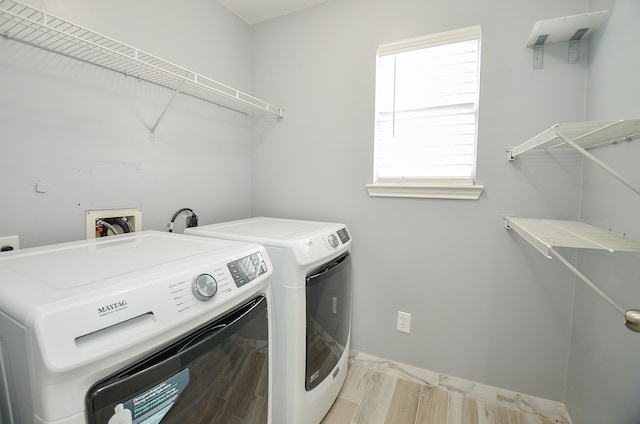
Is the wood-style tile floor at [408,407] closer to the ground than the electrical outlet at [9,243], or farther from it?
closer to the ground

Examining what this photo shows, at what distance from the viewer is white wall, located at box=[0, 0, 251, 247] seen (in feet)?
3.41

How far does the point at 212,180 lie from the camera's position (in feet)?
6.11

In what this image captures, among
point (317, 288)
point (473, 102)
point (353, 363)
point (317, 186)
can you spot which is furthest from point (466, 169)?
point (353, 363)

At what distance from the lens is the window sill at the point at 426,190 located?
4.99ft

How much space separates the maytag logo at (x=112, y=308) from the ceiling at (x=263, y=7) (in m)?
2.06

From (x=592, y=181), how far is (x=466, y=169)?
524mm

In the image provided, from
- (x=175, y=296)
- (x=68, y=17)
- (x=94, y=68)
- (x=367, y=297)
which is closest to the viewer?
(x=175, y=296)

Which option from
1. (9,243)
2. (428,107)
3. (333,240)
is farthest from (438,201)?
(9,243)

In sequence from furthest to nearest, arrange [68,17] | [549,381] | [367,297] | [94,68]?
[367,297] → [549,381] → [94,68] → [68,17]

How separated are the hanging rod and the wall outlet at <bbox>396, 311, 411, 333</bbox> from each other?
0.83 metres

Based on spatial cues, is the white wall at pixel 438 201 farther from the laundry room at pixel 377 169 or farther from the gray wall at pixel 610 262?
the gray wall at pixel 610 262

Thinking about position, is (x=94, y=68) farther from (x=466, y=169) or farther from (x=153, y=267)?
(x=466, y=169)

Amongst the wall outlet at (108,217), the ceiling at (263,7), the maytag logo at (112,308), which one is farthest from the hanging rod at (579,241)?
the ceiling at (263,7)

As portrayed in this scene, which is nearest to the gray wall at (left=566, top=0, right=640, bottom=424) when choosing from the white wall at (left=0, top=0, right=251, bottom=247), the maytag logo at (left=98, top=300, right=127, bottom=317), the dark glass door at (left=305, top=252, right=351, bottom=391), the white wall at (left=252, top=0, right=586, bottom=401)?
the white wall at (left=252, top=0, right=586, bottom=401)
